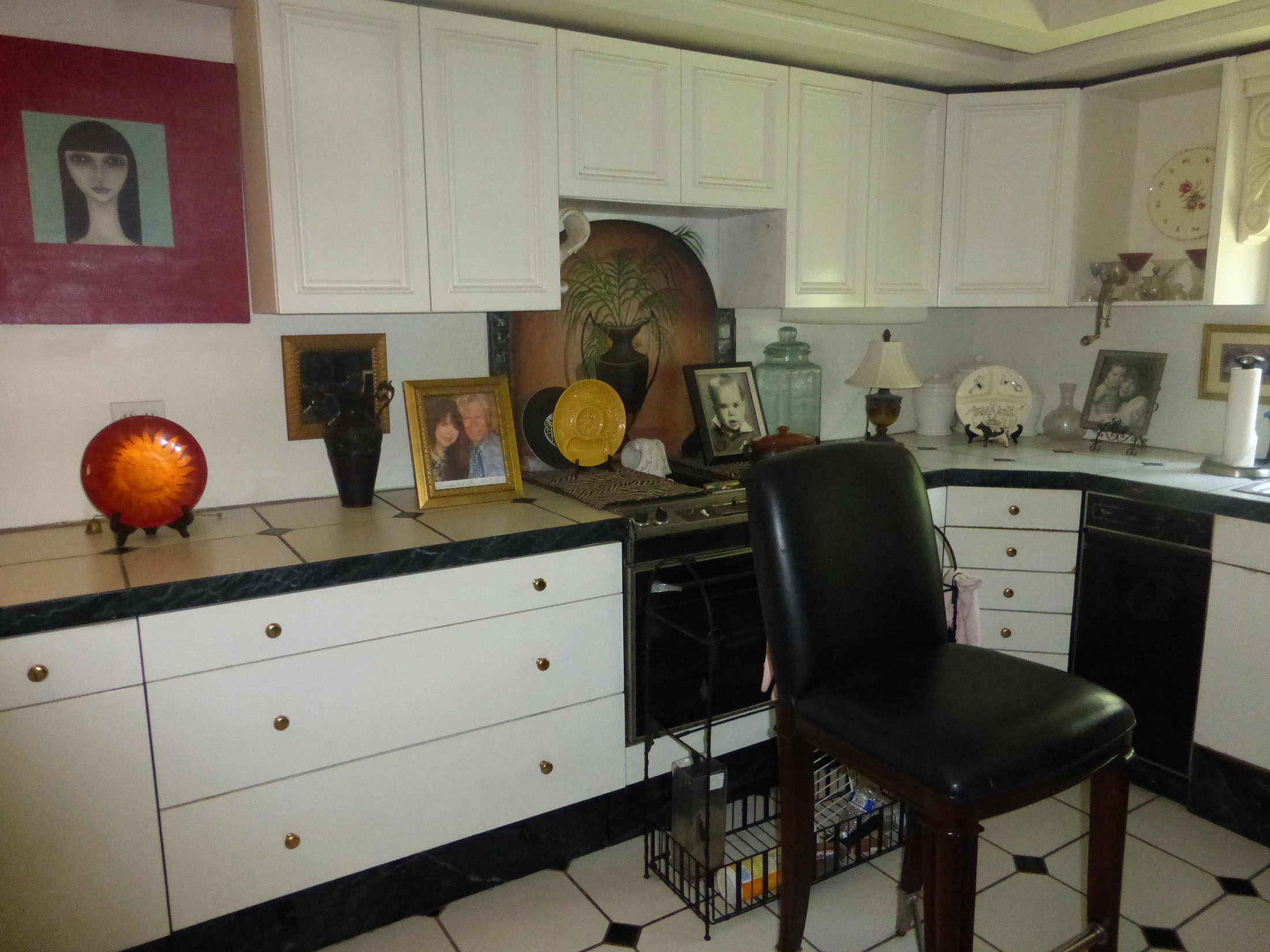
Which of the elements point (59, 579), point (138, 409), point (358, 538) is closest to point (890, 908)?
point (358, 538)

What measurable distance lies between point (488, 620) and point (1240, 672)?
200 cm

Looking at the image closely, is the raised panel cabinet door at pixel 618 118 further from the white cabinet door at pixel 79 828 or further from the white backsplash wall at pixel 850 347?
the white cabinet door at pixel 79 828

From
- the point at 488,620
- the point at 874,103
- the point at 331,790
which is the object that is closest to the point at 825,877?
the point at 488,620

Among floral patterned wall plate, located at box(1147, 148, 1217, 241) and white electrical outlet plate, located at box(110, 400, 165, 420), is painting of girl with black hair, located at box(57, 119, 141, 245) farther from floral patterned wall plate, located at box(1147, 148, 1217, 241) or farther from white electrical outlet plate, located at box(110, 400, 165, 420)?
floral patterned wall plate, located at box(1147, 148, 1217, 241)

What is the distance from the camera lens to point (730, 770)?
2527 mm

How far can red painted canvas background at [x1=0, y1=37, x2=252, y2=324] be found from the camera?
1.97m

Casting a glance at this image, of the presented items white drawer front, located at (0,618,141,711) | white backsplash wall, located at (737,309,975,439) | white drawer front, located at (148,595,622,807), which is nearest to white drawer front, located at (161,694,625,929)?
white drawer front, located at (148,595,622,807)

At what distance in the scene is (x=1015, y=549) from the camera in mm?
2816

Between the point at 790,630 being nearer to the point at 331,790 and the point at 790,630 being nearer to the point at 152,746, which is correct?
the point at 331,790

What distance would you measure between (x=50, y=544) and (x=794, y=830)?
1.78 m

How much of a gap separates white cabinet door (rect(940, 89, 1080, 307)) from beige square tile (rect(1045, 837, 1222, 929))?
1.78 m

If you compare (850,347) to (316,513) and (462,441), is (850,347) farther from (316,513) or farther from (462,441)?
(316,513)

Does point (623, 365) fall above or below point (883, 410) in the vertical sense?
above

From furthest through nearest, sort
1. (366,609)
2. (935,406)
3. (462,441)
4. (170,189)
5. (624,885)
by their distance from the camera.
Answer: (935,406)
(462,441)
(624,885)
(170,189)
(366,609)
